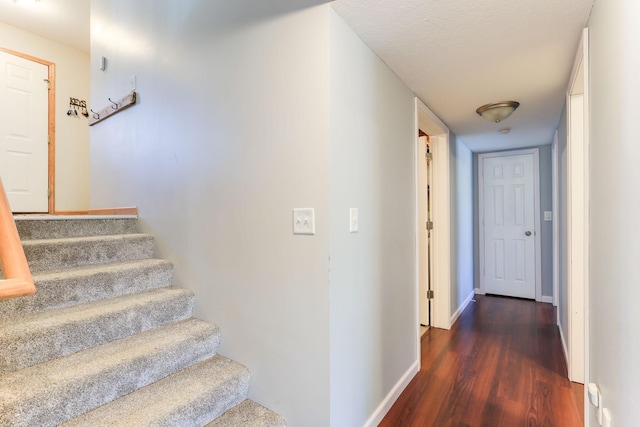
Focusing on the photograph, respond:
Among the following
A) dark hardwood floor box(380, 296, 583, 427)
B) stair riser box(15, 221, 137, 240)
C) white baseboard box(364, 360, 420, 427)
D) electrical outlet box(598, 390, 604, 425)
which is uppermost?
stair riser box(15, 221, 137, 240)

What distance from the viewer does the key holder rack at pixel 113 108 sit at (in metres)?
2.54

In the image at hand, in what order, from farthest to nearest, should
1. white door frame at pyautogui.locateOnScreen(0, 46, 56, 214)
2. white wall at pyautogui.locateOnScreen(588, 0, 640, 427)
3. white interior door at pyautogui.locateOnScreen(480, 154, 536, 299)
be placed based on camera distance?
1. white interior door at pyautogui.locateOnScreen(480, 154, 536, 299)
2. white door frame at pyautogui.locateOnScreen(0, 46, 56, 214)
3. white wall at pyautogui.locateOnScreen(588, 0, 640, 427)

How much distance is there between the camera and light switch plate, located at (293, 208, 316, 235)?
1.45m

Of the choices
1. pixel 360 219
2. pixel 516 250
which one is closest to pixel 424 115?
pixel 360 219

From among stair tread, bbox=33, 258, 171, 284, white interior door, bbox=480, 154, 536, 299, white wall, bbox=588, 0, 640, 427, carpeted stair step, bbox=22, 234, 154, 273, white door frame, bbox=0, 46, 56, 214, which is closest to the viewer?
white wall, bbox=588, 0, 640, 427

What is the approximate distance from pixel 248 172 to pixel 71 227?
1.52 meters

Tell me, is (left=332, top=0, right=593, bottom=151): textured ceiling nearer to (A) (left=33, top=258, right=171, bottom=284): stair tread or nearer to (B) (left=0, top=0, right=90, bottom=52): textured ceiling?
(A) (left=33, top=258, right=171, bottom=284): stair tread

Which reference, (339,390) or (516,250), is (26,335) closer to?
A: (339,390)

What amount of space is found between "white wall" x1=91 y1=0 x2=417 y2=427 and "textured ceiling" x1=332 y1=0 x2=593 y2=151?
0.42 feet

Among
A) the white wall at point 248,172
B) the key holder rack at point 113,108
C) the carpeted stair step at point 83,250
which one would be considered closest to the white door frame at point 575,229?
the white wall at point 248,172

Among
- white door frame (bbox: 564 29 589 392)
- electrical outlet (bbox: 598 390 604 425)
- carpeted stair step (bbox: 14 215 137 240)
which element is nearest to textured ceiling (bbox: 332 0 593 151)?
white door frame (bbox: 564 29 589 392)

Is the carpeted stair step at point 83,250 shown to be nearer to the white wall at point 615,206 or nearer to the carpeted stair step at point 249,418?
the carpeted stair step at point 249,418

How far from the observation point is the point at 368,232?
5.77ft

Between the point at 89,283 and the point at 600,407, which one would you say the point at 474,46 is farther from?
the point at 89,283
